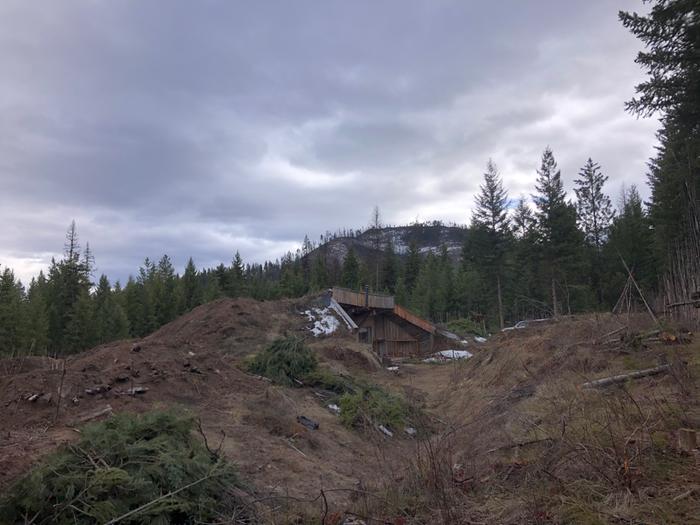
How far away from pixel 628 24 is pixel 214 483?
13.8 metres

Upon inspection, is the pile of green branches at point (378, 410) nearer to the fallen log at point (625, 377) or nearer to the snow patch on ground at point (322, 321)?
the fallen log at point (625, 377)

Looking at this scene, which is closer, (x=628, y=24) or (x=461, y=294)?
(x=628, y=24)

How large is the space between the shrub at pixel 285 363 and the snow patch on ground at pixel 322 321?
8.58 meters

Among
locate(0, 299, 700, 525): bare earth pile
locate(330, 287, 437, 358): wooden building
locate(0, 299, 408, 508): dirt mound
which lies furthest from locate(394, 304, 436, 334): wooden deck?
locate(0, 299, 408, 508): dirt mound

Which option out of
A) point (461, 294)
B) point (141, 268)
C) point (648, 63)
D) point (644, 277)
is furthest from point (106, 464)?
point (141, 268)

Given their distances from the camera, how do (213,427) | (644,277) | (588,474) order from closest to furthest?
(588,474), (213,427), (644,277)

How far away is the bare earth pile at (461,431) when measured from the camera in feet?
13.1

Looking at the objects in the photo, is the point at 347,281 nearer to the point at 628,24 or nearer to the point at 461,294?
the point at 461,294

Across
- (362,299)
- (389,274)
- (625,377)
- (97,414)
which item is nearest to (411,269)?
(389,274)

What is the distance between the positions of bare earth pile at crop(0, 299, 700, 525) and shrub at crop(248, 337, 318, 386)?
0.80 meters

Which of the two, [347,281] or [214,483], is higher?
[347,281]

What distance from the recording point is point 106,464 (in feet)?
15.0

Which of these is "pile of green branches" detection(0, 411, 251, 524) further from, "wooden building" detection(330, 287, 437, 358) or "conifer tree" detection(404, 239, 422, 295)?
"conifer tree" detection(404, 239, 422, 295)

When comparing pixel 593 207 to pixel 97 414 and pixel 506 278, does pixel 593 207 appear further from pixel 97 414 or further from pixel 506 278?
pixel 97 414
